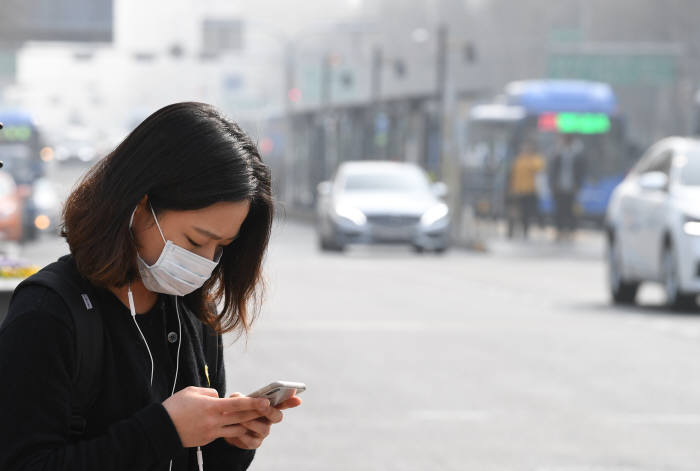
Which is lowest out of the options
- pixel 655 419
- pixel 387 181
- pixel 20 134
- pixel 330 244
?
pixel 330 244

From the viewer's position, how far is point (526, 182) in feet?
114

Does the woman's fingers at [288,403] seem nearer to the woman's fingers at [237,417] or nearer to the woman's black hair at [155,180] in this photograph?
the woman's fingers at [237,417]

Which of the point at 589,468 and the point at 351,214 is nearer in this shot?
the point at 589,468

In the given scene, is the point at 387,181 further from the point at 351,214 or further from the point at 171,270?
the point at 171,270

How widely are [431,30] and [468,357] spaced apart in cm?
9557

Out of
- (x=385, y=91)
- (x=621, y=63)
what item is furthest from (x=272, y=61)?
(x=621, y=63)

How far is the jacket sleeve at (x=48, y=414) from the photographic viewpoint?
3.16m

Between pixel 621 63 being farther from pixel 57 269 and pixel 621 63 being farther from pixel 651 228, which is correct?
pixel 57 269

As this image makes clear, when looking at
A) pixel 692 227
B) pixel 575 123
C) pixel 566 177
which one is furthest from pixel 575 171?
pixel 692 227

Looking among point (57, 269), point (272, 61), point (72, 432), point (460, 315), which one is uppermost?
point (57, 269)

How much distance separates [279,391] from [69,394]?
0.42 m

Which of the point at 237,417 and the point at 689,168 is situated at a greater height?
the point at 237,417

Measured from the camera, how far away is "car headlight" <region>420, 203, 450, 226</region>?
29.4 m

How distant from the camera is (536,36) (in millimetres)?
88438
